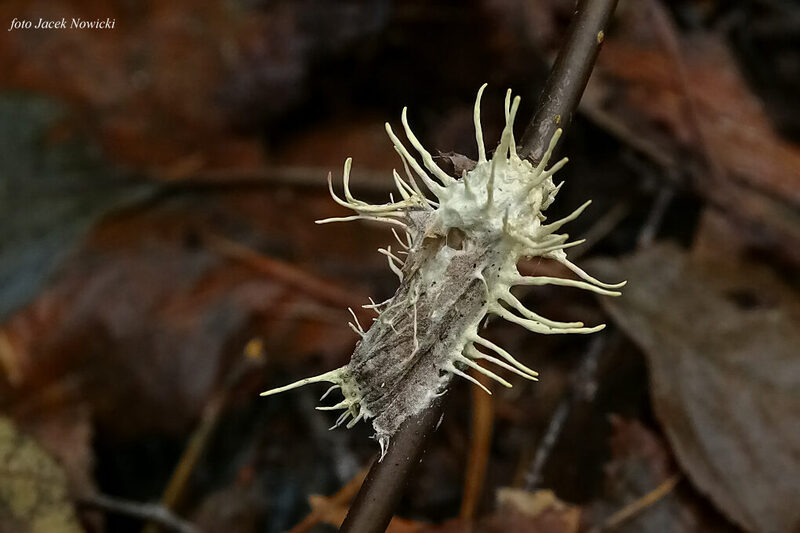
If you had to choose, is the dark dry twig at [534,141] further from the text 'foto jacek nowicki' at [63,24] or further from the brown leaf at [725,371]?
the text 'foto jacek nowicki' at [63,24]

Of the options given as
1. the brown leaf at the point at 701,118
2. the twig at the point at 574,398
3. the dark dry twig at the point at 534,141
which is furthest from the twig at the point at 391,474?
the brown leaf at the point at 701,118

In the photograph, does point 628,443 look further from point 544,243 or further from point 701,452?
point 544,243

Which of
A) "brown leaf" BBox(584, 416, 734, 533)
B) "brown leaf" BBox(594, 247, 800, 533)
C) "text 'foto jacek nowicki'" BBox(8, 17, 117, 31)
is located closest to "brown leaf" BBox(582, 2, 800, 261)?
"brown leaf" BBox(594, 247, 800, 533)

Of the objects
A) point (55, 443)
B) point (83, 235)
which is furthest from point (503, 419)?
point (83, 235)

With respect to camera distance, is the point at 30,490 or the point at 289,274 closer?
the point at 30,490

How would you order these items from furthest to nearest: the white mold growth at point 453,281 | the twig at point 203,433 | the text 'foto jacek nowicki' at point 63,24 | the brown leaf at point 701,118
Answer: the text 'foto jacek nowicki' at point 63,24 < the brown leaf at point 701,118 < the twig at point 203,433 < the white mold growth at point 453,281

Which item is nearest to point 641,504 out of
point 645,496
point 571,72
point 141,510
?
point 645,496

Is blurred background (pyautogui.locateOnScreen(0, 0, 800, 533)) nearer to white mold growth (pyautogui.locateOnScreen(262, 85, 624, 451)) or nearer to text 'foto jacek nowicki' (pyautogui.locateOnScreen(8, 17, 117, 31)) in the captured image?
text 'foto jacek nowicki' (pyautogui.locateOnScreen(8, 17, 117, 31))

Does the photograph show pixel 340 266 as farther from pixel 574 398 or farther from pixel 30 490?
pixel 30 490
